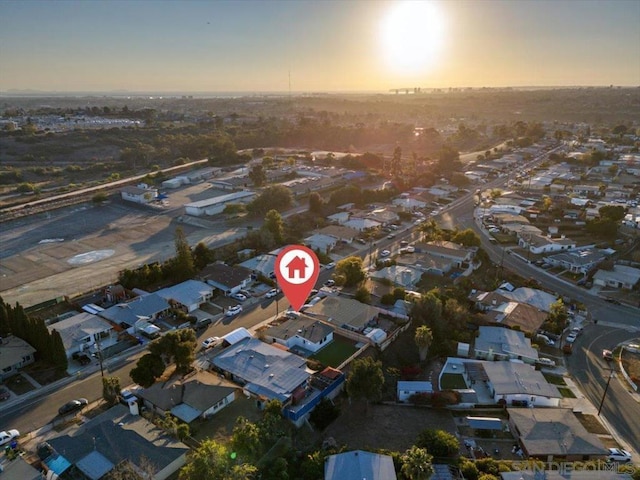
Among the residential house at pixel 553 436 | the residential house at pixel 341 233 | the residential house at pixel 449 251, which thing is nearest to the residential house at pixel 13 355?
the residential house at pixel 553 436

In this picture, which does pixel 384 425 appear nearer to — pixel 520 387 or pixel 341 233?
pixel 520 387

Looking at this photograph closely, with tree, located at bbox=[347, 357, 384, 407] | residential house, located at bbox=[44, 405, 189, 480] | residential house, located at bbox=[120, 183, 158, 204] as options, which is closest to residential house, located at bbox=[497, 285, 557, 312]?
tree, located at bbox=[347, 357, 384, 407]

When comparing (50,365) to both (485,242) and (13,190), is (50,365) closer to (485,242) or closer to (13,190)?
(485,242)

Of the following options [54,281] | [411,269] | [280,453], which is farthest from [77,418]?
[411,269]

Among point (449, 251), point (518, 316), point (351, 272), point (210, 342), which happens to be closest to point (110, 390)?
point (210, 342)

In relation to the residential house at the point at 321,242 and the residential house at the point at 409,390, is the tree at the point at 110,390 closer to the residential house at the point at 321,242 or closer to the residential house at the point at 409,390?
the residential house at the point at 409,390

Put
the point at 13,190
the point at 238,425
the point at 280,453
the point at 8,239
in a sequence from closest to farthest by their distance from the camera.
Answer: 1. the point at 280,453
2. the point at 238,425
3. the point at 8,239
4. the point at 13,190

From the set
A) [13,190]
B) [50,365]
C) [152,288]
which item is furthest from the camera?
[13,190]
